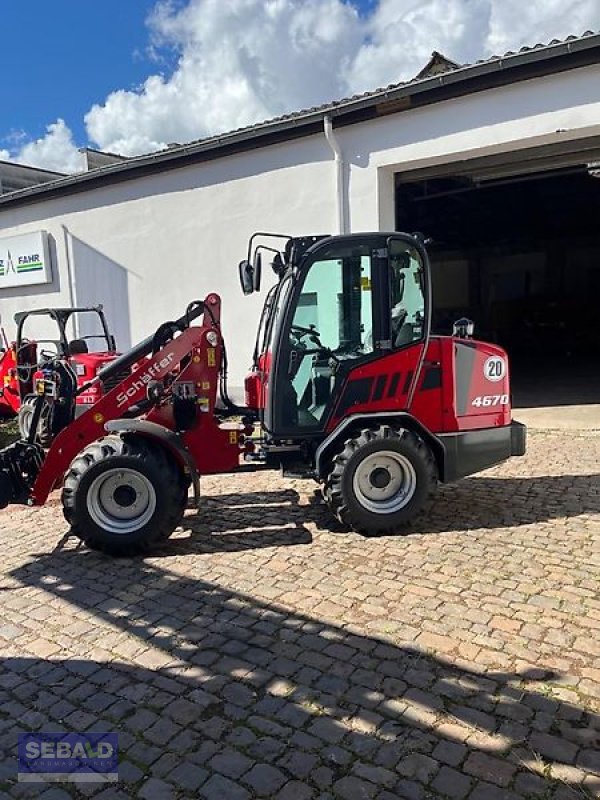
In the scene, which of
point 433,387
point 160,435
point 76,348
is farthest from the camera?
point 76,348

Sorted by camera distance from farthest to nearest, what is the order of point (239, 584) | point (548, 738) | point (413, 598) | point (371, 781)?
1. point (239, 584)
2. point (413, 598)
3. point (548, 738)
4. point (371, 781)

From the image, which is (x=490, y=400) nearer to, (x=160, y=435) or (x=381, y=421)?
(x=381, y=421)

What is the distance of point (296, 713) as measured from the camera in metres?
2.88

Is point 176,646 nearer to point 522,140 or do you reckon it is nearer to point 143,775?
point 143,775

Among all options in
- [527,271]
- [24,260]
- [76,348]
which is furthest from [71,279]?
[527,271]

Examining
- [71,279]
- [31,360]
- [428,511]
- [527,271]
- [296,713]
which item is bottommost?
[296,713]

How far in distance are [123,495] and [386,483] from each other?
2093 millimetres

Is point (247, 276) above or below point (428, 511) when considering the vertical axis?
above

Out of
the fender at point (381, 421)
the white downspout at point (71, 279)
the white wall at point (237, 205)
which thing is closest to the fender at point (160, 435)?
the fender at point (381, 421)

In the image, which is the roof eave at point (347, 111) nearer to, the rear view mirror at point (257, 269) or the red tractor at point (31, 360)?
the red tractor at point (31, 360)

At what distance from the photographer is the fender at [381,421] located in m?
4.98

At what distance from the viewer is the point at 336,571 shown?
14.3 feet

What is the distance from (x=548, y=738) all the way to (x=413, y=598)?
1334mm

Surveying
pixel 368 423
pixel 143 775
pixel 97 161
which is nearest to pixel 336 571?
pixel 368 423
